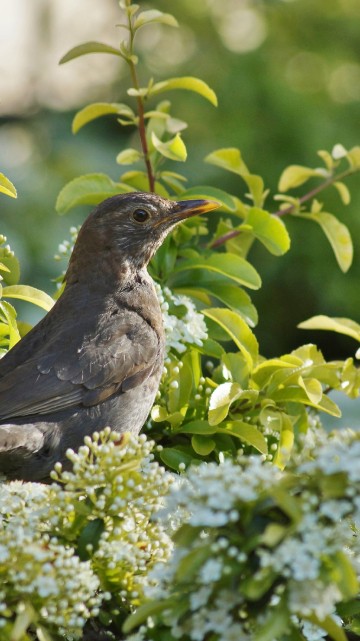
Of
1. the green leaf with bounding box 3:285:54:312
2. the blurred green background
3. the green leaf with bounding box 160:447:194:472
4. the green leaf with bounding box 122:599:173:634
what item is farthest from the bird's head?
the blurred green background

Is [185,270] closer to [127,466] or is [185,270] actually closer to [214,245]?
[214,245]

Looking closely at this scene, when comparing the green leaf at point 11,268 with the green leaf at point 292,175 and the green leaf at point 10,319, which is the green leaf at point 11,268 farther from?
the green leaf at point 292,175

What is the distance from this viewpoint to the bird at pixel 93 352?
316cm

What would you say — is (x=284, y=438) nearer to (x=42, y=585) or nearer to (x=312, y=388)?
(x=312, y=388)

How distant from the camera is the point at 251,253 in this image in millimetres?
8461

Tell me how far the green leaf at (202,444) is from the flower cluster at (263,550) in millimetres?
884

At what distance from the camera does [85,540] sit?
225 cm

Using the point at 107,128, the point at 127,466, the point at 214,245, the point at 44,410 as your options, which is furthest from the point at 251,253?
the point at 127,466

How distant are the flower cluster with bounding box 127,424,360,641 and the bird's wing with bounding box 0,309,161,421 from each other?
1211 mm

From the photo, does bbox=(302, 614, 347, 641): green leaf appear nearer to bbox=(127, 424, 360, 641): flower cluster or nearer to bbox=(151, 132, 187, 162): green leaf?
bbox=(127, 424, 360, 641): flower cluster

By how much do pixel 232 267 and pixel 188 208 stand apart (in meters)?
0.31

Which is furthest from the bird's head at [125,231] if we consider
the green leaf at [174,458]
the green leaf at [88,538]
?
the green leaf at [88,538]

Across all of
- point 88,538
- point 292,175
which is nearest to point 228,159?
point 292,175

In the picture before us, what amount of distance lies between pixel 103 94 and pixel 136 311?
6.83 metres
